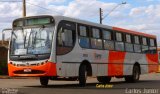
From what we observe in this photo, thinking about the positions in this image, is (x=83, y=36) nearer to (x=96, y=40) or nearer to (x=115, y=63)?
(x=96, y=40)

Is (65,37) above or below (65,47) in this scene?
above

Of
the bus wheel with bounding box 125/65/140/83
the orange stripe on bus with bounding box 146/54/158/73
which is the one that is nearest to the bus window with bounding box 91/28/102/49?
the bus wheel with bounding box 125/65/140/83

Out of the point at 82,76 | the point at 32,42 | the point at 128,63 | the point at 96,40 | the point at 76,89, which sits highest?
→ the point at 96,40

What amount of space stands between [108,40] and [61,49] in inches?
210

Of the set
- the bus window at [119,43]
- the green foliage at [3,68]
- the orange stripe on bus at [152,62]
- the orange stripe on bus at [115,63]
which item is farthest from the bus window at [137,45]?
the green foliage at [3,68]

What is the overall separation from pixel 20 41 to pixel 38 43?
3.06ft

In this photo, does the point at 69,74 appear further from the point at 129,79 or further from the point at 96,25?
the point at 129,79

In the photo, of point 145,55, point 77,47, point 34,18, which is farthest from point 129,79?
point 34,18

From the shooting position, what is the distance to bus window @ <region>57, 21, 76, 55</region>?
2009 cm

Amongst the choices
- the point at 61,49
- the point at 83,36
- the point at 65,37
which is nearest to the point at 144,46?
the point at 83,36

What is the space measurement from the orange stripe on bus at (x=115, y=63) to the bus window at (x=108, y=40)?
37 centimetres

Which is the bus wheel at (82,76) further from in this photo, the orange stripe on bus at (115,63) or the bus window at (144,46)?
the bus window at (144,46)

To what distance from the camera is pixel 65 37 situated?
67.4 ft

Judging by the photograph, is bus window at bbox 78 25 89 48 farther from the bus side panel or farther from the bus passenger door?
the bus side panel
